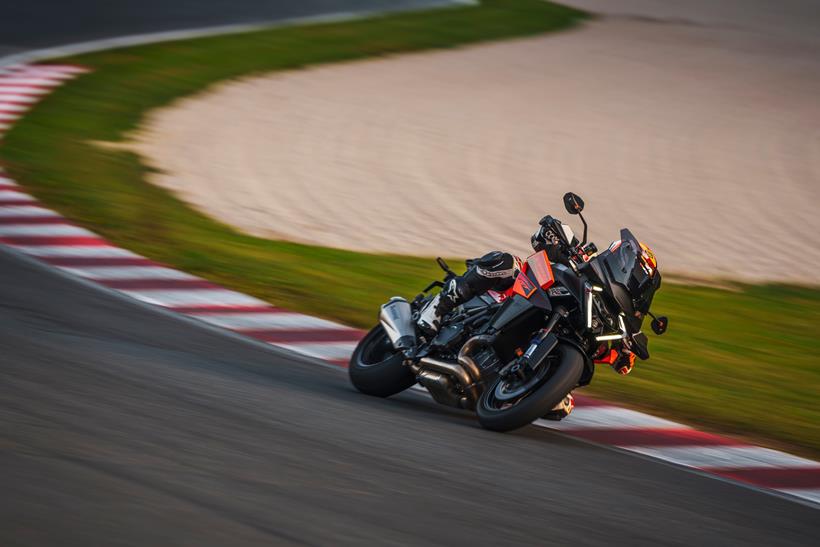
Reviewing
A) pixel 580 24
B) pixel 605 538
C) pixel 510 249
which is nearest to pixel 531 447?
pixel 605 538

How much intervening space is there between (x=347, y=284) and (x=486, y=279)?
329 cm

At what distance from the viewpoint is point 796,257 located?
12.8 metres

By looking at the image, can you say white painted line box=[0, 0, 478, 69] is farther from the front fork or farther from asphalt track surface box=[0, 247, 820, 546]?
the front fork

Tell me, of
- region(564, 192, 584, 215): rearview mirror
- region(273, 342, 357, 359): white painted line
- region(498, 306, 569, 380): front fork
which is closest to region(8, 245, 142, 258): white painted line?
region(273, 342, 357, 359): white painted line

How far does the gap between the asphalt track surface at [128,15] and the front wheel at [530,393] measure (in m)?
14.4

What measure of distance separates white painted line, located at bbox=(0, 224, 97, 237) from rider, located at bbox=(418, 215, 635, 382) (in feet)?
14.6

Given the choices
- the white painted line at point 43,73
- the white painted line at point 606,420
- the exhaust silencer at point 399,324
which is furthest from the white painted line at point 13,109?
the white painted line at point 606,420

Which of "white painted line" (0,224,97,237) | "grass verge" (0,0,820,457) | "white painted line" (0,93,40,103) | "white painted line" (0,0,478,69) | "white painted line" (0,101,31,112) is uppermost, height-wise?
"white painted line" (0,0,478,69)

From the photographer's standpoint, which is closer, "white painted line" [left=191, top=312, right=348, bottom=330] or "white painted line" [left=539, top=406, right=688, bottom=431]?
"white painted line" [left=539, top=406, right=688, bottom=431]

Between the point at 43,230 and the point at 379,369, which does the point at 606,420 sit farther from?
the point at 43,230

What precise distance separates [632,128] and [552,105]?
1576mm

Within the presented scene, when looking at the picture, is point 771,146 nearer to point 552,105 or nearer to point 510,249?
point 552,105

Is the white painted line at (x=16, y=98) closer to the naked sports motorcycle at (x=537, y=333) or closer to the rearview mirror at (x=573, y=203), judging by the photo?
the naked sports motorcycle at (x=537, y=333)

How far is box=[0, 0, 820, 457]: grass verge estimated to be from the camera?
27.8 feet
